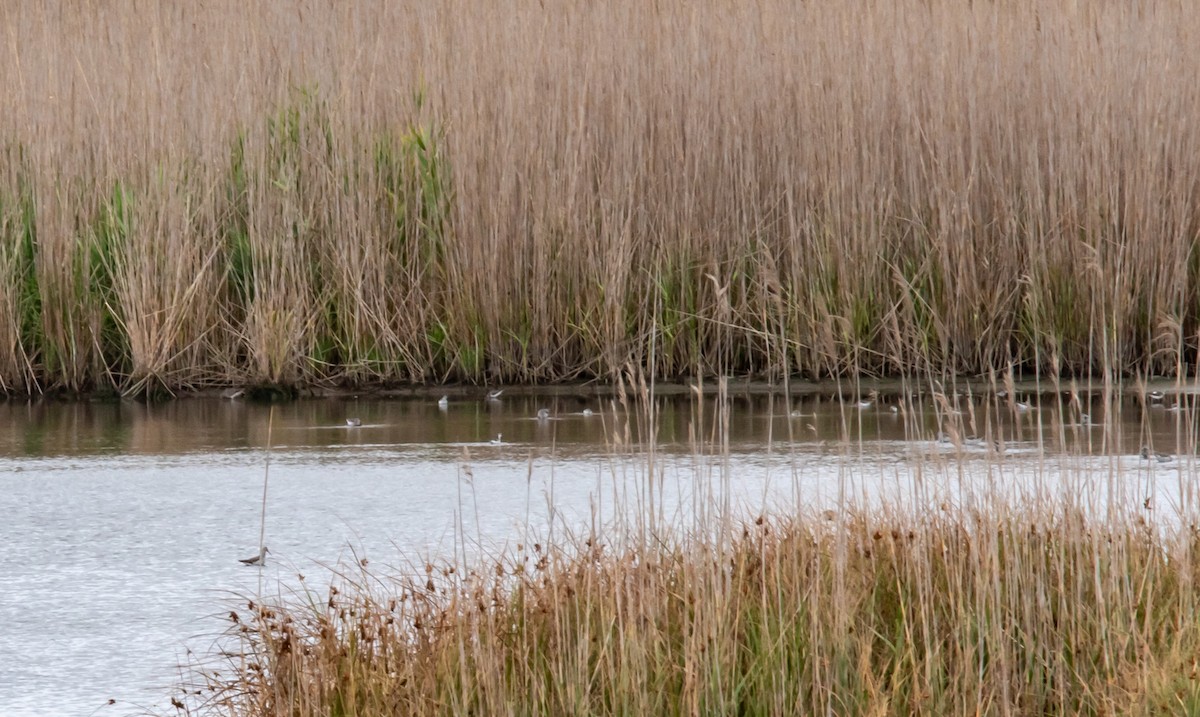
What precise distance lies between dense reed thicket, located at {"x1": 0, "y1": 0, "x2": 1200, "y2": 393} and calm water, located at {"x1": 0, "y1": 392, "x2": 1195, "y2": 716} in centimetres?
39

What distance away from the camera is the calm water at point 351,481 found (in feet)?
13.2

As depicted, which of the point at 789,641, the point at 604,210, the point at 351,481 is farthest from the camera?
the point at 604,210

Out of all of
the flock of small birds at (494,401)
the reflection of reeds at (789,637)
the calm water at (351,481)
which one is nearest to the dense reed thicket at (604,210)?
the flock of small birds at (494,401)

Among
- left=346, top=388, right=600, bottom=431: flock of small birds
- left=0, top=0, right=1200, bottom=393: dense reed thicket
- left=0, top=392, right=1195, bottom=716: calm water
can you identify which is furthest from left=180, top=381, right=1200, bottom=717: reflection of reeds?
left=0, top=0, right=1200, bottom=393: dense reed thicket

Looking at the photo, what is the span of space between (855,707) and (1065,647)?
54 cm

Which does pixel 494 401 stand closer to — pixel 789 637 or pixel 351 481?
pixel 351 481

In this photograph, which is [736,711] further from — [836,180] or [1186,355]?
[1186,355]

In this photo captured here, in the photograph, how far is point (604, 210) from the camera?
820 centimetres

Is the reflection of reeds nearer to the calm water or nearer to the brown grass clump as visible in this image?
the brown grass clump

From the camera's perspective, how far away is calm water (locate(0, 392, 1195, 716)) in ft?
13.2

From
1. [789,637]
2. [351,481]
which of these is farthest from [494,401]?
[789,637]

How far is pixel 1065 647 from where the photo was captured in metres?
3.51

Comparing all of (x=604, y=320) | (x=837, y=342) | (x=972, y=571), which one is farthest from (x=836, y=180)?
(x=972, y=571)

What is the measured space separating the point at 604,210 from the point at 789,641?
194 inches
